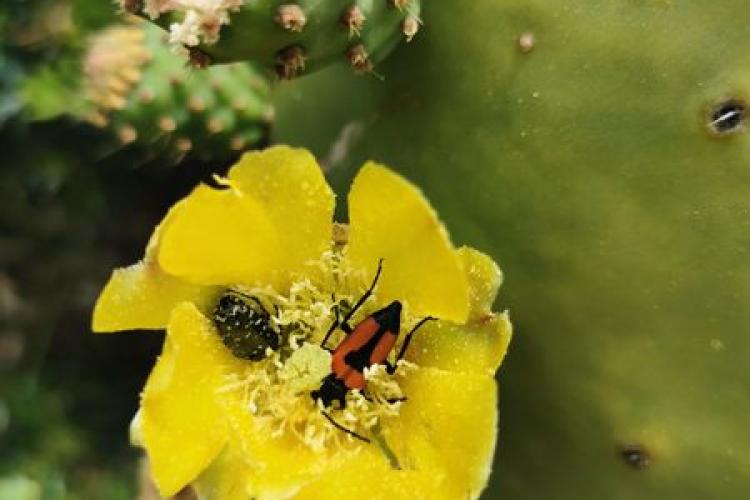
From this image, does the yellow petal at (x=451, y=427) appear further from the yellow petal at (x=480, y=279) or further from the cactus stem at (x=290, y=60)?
the cactus stem at (x=290, y=60)

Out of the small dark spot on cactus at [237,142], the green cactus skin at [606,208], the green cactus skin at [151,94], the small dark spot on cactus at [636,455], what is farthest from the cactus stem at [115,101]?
the small dark spot on cactus at [636,455]

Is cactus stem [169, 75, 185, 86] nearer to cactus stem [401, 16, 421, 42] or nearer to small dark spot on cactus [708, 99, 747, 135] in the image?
cactus stem [401, 16, 421, 42]

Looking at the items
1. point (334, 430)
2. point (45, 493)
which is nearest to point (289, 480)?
point (334, 430)

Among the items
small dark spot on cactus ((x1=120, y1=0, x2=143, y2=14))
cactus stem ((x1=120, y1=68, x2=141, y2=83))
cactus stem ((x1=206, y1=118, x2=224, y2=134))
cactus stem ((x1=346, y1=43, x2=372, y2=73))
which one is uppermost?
small dark spot on cactus ((x1=120, y1=0, x2=143, y2=14))

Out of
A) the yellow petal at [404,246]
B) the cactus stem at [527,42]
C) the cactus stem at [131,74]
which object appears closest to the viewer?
the yellow petal at [404,246]

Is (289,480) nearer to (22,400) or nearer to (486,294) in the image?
(486,294)

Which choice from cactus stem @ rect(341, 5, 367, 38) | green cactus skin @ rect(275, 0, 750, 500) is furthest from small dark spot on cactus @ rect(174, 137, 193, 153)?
cactus stem @ rect(341, 5, 367, 38)
